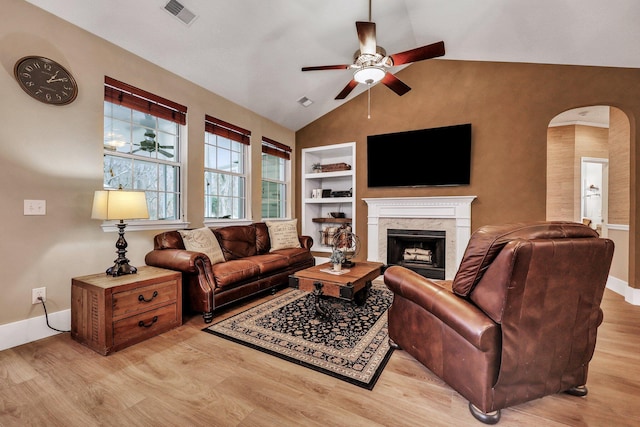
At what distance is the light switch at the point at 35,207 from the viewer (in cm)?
224

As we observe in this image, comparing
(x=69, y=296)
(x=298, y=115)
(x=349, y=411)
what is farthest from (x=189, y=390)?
(x=298, y=115)

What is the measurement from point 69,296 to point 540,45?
222 inches

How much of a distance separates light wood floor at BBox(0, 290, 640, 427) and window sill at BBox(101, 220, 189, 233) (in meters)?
1.04

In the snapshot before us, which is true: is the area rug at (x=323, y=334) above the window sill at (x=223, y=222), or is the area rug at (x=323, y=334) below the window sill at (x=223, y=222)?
below

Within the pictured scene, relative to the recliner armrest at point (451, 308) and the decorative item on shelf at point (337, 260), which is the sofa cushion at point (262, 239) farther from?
the recliner armrest at point (451, 308)

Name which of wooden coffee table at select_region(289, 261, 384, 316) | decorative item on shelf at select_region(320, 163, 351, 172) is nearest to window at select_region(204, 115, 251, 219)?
decorative item on shelf at select_region(320, 163, 351, 172)

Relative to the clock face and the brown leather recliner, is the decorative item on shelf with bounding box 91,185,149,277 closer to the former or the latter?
Answer: the clock face

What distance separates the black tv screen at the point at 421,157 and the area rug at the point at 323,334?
2.11 meters

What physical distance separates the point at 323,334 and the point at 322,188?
372 cm

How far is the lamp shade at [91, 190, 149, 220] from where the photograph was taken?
225cm

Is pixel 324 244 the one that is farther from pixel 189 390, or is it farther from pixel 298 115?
pixel 189 390

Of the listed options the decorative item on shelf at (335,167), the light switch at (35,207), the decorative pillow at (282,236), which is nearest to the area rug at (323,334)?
the decorative pillow at (282,236)

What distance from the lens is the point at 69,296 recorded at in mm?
2494

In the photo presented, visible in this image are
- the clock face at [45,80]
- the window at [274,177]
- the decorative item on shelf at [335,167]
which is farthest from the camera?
the decorative item on shelf at [335,167]
